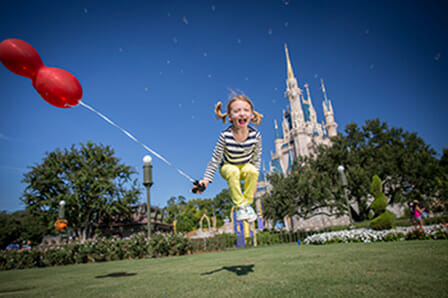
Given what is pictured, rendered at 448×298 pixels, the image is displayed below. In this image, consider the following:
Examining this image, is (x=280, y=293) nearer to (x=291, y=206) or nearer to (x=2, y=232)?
(x=291, y=206)

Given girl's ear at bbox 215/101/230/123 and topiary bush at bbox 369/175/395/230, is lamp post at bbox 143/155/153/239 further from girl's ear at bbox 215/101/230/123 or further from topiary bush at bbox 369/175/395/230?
topiary bush at bbox 369/175/395/230

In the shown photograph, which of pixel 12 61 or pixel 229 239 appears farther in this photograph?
pixel 229 239

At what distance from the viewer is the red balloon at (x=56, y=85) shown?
377 centimetres

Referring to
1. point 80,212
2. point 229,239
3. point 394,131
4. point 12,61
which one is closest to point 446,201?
point 394,131

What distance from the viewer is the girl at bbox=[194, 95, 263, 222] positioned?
137 inches

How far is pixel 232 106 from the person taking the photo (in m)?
3.60

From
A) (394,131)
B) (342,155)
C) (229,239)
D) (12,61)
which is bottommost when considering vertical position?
(229,239)

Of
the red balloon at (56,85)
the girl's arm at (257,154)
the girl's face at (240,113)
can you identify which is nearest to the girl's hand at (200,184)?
the girl's arm at (257,154)

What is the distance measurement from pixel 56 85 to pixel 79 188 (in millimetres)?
21174

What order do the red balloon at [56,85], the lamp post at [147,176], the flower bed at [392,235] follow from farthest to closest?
the lamp post at [147,176], the flower bed at [392,235], the red balloon at [56,85]

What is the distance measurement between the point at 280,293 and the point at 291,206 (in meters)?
20.8

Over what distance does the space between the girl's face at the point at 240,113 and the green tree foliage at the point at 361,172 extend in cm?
1987

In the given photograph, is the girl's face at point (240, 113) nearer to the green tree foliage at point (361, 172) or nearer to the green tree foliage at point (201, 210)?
the green tree foliage at point (361, 172)

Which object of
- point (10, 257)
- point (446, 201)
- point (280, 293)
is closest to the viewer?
point (280, 293)
